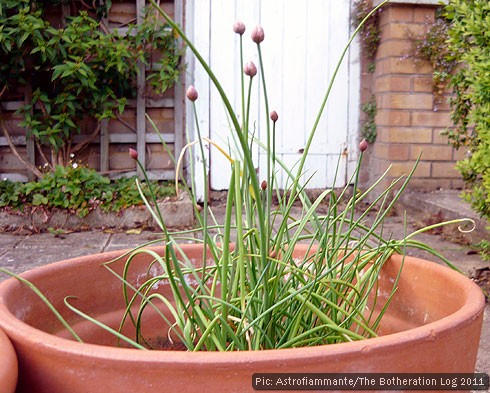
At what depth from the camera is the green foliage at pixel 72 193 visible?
3.45 m

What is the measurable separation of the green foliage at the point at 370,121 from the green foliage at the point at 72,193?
147 centimetres

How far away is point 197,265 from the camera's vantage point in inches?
36.9

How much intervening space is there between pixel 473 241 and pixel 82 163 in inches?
98.0

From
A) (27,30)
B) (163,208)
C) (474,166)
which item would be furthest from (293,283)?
(27,30)

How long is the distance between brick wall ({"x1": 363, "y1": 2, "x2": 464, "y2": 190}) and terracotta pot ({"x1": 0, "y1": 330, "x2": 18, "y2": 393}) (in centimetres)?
346

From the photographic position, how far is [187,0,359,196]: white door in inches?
156

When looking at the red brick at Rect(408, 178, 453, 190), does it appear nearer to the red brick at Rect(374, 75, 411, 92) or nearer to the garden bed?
the red brick at Rect(374, 75, 411, 92)

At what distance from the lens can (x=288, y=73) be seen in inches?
160

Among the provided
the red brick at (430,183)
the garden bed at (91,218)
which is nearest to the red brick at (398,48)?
the red brick at (430,183)

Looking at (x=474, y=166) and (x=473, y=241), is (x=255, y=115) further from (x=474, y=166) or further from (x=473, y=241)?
(x=474, y=166)

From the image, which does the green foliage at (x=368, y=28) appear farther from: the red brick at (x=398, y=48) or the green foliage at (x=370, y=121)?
the green foliage at (x=370, y=121)

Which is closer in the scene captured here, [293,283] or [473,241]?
[293,283]

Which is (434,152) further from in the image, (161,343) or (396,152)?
(161,343)

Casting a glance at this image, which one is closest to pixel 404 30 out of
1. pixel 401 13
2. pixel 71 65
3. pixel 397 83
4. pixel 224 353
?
pixel 401 13
